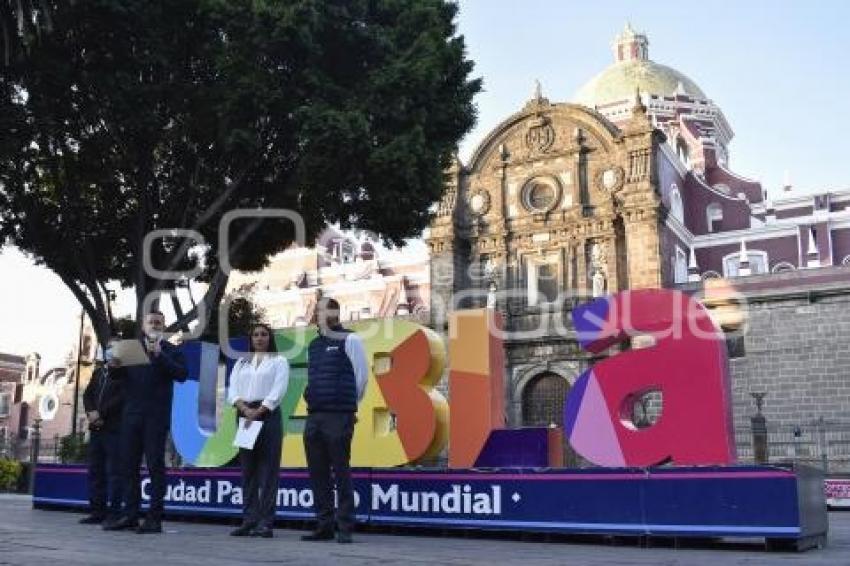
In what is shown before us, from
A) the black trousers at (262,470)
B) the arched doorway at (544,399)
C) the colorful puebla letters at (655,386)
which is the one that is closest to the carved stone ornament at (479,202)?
the arched doorway at (544,399)

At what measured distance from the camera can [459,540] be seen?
671 centimetres

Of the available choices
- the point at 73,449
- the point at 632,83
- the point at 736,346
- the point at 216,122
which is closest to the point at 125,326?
the point at 73,449

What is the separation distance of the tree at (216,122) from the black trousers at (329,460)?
6.52m

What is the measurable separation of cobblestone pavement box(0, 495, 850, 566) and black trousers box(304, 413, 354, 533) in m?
0.28

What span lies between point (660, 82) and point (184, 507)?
4416cm

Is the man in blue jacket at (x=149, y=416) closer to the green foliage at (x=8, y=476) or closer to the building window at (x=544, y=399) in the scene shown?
the green foliage at (x=8, y=476)

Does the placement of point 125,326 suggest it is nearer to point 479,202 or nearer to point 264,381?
point 264,381

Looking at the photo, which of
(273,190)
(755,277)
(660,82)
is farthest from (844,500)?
(660,82)

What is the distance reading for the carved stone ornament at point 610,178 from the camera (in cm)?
2731

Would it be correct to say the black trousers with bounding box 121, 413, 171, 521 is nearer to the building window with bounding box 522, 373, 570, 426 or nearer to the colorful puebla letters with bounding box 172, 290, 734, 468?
the colorful puebla letters with bounding box 172, 290, 734, 468

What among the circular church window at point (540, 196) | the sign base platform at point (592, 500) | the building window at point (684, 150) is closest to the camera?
the sign base platform at point (592, 500)

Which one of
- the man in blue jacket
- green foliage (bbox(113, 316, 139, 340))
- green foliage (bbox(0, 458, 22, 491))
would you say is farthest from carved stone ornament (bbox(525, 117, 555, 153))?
the man in blue jacket

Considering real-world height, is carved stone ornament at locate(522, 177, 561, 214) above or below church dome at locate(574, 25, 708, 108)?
below

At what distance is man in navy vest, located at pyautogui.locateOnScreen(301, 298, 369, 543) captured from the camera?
625cm
